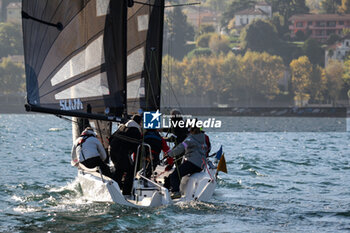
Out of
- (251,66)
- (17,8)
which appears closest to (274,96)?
(251,66)

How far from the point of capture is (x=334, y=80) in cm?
12356

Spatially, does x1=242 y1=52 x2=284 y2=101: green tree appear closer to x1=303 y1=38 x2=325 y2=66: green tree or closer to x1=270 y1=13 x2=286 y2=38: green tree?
x1=303 y1=38 x2=325 y2=66: green tree

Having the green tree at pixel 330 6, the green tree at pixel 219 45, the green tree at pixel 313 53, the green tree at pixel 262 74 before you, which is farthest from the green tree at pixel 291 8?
the green tree at pixel 262 74

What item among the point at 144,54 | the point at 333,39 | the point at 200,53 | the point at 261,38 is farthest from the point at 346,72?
the point at 144,54

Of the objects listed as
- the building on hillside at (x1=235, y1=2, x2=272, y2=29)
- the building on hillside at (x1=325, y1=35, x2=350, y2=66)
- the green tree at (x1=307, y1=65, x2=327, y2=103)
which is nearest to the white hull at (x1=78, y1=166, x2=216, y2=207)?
the green tree at (x1=307, y1=65, x2=327, y2=103)

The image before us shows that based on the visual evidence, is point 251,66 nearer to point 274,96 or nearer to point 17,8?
point 274,96

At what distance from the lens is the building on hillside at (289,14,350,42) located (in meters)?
159

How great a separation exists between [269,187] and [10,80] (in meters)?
122

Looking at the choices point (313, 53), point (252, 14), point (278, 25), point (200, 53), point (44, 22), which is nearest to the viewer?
point (44, 22)

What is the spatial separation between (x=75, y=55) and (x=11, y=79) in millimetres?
124330

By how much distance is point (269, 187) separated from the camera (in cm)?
1700

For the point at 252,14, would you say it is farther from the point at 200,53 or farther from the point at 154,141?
the point at 154,141

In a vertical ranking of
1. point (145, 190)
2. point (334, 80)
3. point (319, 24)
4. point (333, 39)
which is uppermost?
point (319, 24)

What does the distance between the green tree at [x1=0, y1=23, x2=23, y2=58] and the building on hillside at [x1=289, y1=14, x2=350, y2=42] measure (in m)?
59.6
